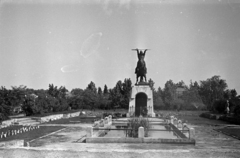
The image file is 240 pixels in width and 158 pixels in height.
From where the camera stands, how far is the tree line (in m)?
33.4

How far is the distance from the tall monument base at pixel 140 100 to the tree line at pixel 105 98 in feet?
34.8

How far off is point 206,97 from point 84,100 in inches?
1483

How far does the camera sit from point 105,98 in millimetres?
61156

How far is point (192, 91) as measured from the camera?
74.7 metres

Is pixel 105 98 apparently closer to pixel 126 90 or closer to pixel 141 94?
pixel 126 90

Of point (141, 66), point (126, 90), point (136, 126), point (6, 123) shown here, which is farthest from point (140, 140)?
point (126, 90)

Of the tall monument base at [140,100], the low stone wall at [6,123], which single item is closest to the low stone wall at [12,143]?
the low stone wall at [6,123]

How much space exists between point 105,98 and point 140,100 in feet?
Answer: 104

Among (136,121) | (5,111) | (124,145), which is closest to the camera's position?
(124,145)

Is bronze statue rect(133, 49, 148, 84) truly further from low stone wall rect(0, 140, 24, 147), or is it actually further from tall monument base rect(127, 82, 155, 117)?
low stone wall rect(0, 140, 24, 147)

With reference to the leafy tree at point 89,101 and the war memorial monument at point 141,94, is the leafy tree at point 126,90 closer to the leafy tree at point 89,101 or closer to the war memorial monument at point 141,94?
the leafy tree at point 89,101

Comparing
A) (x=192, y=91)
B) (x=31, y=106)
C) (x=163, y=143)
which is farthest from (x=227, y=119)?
(x=192, y=91)

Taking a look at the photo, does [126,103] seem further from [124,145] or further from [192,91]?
[124,145]

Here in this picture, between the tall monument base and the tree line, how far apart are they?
34.8 ft
